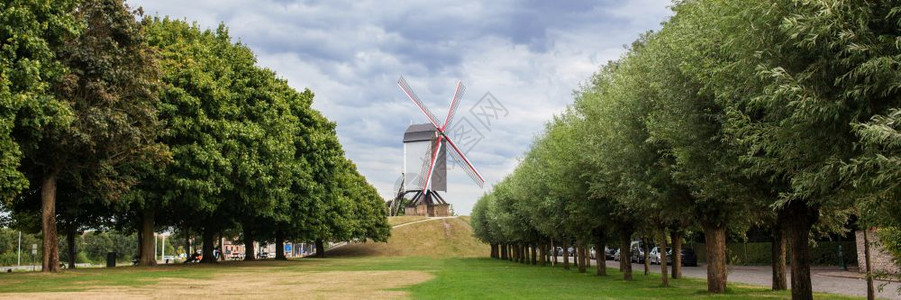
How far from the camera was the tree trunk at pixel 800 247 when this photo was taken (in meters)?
19.6

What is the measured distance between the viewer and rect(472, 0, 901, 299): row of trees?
11008 millimetres

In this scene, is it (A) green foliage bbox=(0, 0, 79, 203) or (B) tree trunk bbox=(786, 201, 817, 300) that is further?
(A) green foliage bbox=(0, 0, 79, 203)

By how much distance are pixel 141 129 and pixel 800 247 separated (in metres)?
29.5

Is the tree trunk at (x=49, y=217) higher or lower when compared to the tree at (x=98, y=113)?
lower

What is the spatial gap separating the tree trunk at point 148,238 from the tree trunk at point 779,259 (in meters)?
35.2

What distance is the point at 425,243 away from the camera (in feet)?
448

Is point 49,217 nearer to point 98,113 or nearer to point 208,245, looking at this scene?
point 98,113

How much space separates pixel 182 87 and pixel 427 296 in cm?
2354

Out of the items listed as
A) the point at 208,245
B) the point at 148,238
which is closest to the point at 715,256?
the point at 148,238

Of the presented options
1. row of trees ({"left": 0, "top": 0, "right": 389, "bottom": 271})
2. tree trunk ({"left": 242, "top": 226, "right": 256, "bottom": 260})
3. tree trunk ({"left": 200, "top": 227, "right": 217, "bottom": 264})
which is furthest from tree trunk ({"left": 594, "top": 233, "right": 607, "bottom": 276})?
tree trunk ({"left": 242, "top": 226, "right": 256, "bottom": 260})

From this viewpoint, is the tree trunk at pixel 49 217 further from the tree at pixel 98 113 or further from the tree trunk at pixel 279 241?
the tree trunk at pixel 279 241

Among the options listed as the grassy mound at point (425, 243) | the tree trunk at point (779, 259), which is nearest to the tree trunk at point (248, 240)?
the tree trunk at point (779, 259)

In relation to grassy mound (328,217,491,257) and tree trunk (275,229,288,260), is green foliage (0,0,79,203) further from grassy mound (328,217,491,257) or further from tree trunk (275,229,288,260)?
grassy mound (328,217,491,257)

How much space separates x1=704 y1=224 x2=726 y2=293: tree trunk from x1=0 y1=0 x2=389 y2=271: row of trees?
24.4 metres
